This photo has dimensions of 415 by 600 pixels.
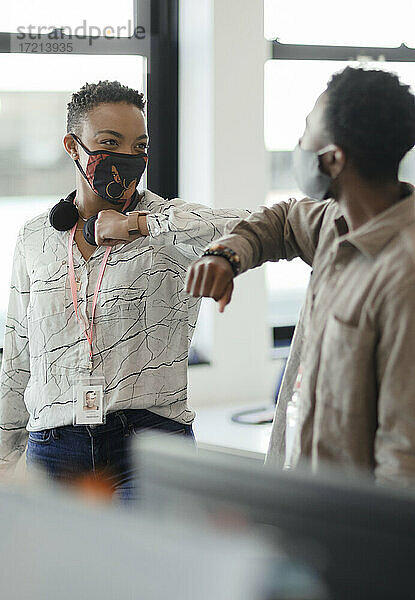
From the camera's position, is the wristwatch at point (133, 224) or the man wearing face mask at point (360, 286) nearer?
the man wearing face mask at point (360, 286)

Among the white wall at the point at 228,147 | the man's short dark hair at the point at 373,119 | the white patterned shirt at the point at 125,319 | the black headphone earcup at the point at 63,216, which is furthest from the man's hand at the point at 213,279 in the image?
the white wall at the point at 228,147

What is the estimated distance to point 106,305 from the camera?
1.91 metres

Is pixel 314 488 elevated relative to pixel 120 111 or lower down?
lower down

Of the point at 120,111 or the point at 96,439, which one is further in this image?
the point at 120,111

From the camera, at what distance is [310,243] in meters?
1.38

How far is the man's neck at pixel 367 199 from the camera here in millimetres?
1180

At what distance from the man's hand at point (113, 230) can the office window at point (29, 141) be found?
1554 millimetres

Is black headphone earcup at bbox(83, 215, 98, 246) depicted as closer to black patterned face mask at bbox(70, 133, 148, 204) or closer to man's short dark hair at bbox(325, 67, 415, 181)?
black patterned face mask at bbox(70, 133, 148, 204)

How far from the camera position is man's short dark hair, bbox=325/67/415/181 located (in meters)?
1.15

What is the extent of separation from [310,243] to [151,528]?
0.86 meters

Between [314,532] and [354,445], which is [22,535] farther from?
[354,445]

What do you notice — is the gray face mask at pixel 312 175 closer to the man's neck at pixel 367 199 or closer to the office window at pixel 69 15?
the man's neck at pixel 367 199

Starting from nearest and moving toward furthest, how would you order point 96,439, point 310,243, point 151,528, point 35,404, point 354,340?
1. point 151,528
2. point 354,340
3. point 310,243
4. point 96,439
5. point 35,404

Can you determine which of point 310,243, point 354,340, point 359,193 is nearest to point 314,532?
point 354,340
